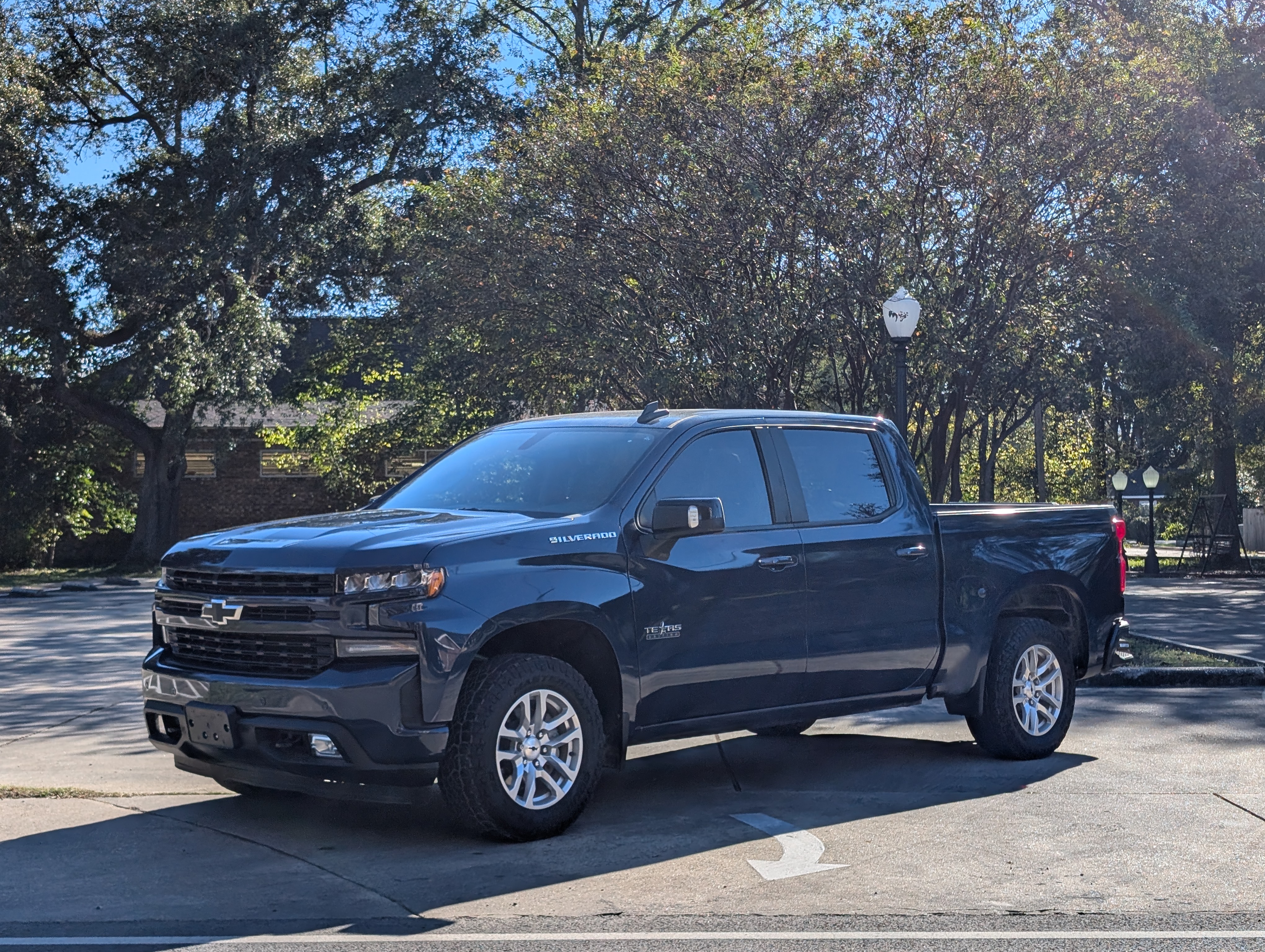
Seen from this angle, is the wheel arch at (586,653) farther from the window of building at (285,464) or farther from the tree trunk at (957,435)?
the window of building at (285,464)

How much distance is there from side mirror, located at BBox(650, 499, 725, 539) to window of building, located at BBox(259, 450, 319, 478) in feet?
114

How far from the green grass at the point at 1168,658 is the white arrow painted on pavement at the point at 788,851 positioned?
658 centimetres

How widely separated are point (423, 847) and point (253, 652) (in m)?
1.15

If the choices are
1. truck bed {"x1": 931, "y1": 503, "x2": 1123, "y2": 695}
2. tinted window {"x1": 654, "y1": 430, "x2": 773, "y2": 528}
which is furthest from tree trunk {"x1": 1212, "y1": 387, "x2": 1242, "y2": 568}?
tinted window {"x1": 654, "y1": 430, "x2": 773, "y2": 528}

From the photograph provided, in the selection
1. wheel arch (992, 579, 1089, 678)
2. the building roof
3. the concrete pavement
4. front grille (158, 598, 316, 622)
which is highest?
the building roof

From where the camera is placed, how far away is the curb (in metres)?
12.4

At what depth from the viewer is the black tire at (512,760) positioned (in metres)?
6.37

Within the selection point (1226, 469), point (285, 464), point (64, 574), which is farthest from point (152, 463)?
point (1226, 469)

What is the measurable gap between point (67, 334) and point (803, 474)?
92.9ft

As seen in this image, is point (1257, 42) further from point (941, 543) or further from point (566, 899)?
point (566, 899)

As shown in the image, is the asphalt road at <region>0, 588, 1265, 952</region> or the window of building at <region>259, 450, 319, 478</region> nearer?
the asphalt road at <region>0, 588, 1265, 952</region>

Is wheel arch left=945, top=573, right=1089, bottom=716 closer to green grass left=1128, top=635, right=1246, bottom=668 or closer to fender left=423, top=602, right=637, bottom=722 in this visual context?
fender left=423, top=602, right=637, bottom=722

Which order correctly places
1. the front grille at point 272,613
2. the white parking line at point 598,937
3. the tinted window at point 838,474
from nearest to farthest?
1. the white parking line at point 598,937
2. the front grille at point 272,613
3. the tinted window at point 838,474

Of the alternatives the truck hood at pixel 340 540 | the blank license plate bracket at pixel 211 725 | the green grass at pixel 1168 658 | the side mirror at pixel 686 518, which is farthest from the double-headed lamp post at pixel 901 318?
the blank license plate bracket at pixel 211 725
